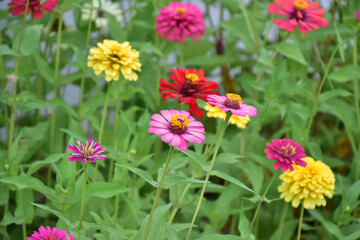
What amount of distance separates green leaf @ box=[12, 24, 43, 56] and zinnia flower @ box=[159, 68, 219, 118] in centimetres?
28

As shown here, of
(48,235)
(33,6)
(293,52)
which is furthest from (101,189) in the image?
(293,52)

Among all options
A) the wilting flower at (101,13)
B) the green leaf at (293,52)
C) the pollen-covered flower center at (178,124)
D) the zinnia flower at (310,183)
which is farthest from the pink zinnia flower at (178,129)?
the wilting flower at (101,13)

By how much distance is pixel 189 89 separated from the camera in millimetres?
515

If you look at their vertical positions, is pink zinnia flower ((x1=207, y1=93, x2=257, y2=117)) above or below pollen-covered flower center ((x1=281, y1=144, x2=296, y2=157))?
above

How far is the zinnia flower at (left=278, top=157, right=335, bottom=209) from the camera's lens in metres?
0.61

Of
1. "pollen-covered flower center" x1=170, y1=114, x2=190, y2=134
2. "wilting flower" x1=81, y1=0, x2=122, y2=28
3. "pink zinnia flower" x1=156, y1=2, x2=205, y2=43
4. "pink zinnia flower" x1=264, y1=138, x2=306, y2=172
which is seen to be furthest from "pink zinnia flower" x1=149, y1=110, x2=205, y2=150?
"wilting flower" x1=81, y1=0, x2=122, y2=28

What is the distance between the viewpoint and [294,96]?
923mm

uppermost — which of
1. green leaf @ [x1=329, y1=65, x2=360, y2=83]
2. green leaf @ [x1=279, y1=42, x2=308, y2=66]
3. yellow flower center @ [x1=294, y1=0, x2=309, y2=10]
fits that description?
yellow flower center @ [x1=294, y1=0, x2=309, y2=10]

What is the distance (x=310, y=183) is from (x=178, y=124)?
0.79ft

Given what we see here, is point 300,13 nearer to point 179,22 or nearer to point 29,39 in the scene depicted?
point 179,22

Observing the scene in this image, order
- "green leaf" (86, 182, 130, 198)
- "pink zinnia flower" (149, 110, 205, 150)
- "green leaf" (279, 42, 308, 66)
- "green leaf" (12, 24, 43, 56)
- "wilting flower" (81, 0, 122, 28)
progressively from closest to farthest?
"pink zinnia flower" (149, 110, 205, 150) < "green leaf" (86, 182, 130, 198) < "green leaf" (12, 24, 43, 56) < "green leaf" (279, 42, 308, 66) < "wilting flower" (81, 0, 122, 28)

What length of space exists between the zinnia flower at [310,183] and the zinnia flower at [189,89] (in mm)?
173

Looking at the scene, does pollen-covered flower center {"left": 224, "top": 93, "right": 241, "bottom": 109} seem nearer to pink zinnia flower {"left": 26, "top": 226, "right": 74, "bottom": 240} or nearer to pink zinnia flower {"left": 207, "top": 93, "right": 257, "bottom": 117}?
pink zinnia flower {"left": 207, "top": 93, "right": 257, "bottom": 117}

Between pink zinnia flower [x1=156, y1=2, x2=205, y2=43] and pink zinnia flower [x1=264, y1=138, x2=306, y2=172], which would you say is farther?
pink zinnia flower [x1=156, y1=2, x2=205, y2=43]
